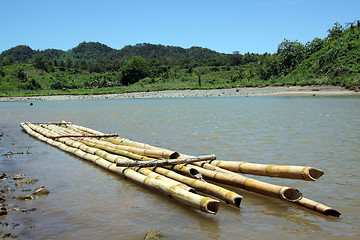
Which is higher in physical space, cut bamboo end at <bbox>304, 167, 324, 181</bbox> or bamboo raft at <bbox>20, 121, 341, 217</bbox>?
cut bamboo end at <bbox>304, 167, 324, 181</bbox>

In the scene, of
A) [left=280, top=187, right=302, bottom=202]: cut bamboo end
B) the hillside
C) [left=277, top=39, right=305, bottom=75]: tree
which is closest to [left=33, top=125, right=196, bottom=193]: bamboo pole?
[left=280, top=187, right=302, bottom=202]: cut bamboo end

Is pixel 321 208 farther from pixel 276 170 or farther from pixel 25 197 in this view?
pixel 25 197

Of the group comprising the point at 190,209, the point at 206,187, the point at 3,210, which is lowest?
the point at 190,209

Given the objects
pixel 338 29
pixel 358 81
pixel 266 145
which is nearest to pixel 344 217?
pixel 266 145

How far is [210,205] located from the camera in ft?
20.1

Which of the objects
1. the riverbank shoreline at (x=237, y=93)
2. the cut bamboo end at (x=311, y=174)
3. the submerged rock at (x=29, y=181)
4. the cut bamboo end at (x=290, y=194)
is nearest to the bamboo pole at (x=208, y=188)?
the cut bamboo end at (x=290, y=194)

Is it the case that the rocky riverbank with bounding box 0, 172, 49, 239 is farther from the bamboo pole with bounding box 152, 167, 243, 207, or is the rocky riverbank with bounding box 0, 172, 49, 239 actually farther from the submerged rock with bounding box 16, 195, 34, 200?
the bamboo pole with bounding box 152, 167, 243, 207

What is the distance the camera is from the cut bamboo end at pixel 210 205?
19.7 ft

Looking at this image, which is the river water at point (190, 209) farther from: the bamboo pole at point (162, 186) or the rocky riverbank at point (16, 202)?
the bamboo pole at point (162, 186)

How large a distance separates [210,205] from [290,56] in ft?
211

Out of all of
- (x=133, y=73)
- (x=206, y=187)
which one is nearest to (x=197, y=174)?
(x=206, y=187)

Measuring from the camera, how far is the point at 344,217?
6.17 metres

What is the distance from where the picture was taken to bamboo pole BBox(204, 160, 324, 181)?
264 inches

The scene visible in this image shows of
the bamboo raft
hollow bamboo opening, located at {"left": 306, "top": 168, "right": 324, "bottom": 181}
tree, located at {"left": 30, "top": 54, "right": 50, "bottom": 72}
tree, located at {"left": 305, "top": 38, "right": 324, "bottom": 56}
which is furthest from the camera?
tree, located at {"left": 30, "top": 54, "right": 50, "bottom": 72}
